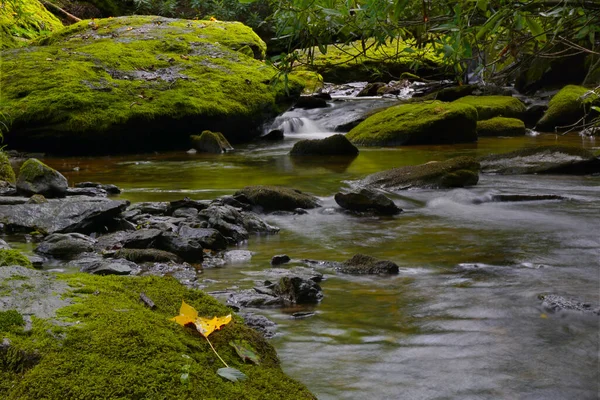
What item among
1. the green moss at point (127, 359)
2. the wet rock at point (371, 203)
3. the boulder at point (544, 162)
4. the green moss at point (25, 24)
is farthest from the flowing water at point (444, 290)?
the green moss at point (25, 24)

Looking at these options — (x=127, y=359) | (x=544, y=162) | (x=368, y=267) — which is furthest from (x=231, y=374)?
(x=544, y=162)

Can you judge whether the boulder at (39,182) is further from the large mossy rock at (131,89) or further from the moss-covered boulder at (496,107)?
the moss-covered boulder at (496,107)

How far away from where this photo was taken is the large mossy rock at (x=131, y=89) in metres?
13.0

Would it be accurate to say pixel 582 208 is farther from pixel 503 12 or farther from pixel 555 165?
pixel 503 12

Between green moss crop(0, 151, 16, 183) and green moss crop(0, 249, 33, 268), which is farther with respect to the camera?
green moss crop(0, 151, 16, 183)

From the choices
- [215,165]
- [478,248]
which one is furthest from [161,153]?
[478,248]

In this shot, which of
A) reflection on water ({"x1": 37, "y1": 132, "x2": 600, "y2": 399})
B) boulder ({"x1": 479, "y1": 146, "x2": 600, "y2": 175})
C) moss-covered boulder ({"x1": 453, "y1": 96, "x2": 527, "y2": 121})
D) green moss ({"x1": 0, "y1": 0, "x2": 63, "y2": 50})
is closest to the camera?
reflection on water ({"x1": 37, "y1": 132, "x2": 600, "y2": 399})

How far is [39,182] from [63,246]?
2470 millimetres

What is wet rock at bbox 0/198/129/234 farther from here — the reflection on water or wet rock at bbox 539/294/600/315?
wet rock at bbox 539/294/600/315

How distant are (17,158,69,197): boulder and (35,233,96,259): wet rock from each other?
208 centimetres

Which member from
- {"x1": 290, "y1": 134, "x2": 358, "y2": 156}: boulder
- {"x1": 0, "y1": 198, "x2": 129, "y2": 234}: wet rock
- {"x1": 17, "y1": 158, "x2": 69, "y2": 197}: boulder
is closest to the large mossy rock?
{"x1": 290, "y1": 134, "x2": 358, "y2": 156}: boulder

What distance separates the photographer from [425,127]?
14.5 m

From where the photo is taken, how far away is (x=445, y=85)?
73.4 ft

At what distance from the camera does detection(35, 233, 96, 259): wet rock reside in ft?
17.9
